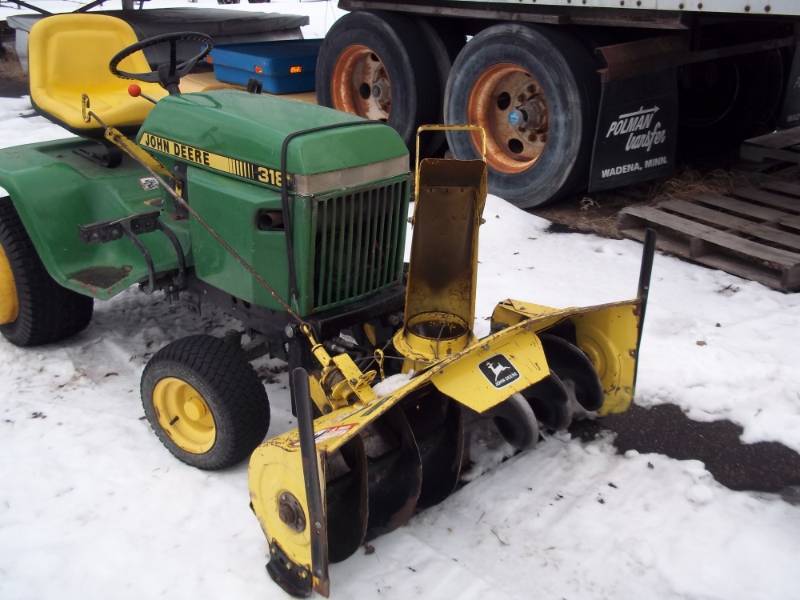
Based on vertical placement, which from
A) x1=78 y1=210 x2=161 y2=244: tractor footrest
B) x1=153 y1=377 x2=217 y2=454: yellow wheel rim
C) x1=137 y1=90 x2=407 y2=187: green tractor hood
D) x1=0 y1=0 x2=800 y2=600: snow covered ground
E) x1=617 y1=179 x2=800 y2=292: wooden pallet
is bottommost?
x1=0 y1=0 x2=800 y2=600: snow covered ground

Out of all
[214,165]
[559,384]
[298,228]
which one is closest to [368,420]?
[298,228]

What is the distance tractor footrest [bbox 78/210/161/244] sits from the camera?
3.10 metres

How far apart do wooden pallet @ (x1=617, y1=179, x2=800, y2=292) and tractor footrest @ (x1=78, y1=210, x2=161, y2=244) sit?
3.13 meters

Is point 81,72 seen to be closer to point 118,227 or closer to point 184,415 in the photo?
point 118,227

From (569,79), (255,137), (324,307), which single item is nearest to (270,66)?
(569,79)

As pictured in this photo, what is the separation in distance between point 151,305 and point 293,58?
374 centimetres

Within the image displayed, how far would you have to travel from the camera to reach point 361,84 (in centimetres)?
682

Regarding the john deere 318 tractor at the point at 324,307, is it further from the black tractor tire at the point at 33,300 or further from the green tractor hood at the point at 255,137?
the black tractor tire at the point at 33,300

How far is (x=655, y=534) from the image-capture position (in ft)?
8.91

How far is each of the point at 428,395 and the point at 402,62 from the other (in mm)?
3861

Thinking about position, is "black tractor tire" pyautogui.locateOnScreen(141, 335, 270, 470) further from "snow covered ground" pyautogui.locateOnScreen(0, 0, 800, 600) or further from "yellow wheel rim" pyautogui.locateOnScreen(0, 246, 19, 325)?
"yellow wheel rim" pyautogui.locateOnScreen(0, 246, 19, 325)

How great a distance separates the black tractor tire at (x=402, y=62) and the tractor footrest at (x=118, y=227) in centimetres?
340

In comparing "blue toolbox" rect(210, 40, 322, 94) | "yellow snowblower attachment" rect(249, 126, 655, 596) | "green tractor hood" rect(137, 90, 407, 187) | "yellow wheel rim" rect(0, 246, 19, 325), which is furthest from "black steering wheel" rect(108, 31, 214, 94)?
"blue toolbox" rect(210, 40, 322, 94)

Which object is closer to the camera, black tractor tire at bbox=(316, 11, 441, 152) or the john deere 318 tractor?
the john deere 318 tractor
